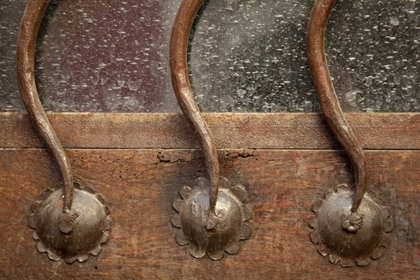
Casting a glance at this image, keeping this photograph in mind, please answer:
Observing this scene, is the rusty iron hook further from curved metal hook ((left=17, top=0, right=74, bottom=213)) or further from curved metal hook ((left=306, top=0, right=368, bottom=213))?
curved metal hook ((left=306, top=0, right=368, bottom=213))

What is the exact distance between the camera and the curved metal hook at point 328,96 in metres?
1.43

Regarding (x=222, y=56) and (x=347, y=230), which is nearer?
(x=347, y=230)

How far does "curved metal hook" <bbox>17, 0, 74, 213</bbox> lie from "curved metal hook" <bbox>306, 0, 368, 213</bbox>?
1.87 feet

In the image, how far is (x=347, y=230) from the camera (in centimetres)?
144

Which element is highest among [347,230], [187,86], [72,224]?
[187,86]

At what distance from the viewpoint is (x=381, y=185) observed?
4.88 feet

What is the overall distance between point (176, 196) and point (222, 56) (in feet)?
1.08

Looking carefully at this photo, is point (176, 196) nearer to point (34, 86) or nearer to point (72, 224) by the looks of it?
point (72, 224)

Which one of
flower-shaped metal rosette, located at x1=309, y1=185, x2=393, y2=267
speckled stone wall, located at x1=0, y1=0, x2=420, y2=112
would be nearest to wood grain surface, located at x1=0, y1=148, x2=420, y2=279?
flower-shaped metal rosette, located at x1=309, y1=185, x2=393, y2=267

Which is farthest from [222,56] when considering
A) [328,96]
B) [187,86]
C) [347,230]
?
[347,230]

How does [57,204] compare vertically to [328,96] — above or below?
below

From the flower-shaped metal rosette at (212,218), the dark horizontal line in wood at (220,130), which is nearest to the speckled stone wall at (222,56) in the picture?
the dark horizontal line in wood at (220,130)

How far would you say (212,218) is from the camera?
1.46 metres

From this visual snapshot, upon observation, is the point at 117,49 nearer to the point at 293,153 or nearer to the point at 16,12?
the point at 16,12
